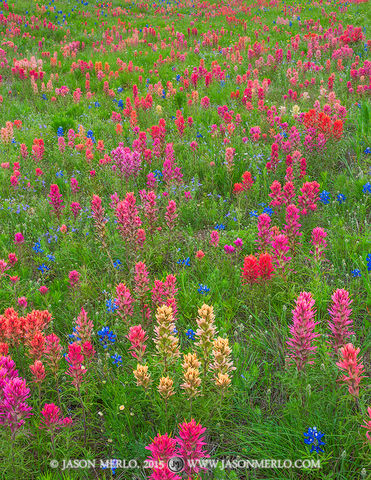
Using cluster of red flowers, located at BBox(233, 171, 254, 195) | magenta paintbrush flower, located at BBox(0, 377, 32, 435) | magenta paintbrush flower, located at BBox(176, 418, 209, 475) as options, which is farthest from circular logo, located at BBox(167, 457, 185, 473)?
cluster of red flowers, located at BBox(233, 171, 254, 195)

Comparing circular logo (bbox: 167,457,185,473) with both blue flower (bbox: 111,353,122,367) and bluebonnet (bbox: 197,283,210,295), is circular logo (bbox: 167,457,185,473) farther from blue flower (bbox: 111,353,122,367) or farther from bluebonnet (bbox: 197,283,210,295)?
bluebonnet (bbox: 197,283,210,295)

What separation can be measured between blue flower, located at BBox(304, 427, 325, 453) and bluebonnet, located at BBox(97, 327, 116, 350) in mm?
1588

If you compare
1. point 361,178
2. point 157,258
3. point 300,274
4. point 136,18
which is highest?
point 136,18

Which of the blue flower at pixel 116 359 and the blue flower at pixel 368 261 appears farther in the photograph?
the blue flower at pixel 368 261

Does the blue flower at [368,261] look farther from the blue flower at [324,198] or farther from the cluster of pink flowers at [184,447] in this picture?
the cluster of pink flowers at [184,447]

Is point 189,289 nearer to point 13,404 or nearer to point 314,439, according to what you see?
point 314,439

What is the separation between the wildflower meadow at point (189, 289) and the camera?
232cm

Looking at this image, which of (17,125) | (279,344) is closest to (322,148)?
(279,344)

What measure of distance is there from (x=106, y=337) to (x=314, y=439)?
5.69 ft

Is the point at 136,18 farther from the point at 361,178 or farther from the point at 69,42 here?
the point at 361,178

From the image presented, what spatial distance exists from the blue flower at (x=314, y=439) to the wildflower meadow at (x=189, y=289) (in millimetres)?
12

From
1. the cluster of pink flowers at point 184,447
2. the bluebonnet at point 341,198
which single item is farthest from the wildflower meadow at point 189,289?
the bluebonnet at point 341,198

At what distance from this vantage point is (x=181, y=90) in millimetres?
8812

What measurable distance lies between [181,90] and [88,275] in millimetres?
6166
